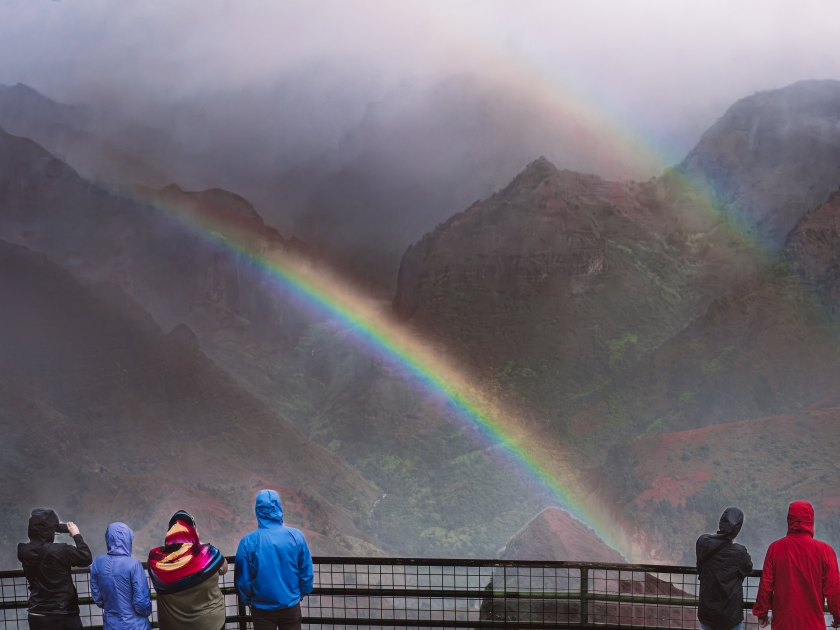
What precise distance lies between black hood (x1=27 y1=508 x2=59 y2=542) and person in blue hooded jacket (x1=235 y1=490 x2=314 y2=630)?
3.99 feet

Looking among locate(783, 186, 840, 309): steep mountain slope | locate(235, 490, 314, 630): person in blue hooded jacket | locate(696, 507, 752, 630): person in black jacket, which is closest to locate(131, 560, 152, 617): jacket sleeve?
locate(235, 490, 314, 630): person in blue hooded jacket

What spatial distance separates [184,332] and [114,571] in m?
32.4

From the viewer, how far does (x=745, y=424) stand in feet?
105

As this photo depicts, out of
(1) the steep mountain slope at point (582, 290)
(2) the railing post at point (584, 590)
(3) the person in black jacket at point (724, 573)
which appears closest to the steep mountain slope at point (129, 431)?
(1) the steep mountain slope at point (582, 290)

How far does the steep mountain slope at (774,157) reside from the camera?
34531 mm

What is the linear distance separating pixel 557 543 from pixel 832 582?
22.2 metres

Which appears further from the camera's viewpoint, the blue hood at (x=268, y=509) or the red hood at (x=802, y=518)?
the blue hood at (x=268, y=509)

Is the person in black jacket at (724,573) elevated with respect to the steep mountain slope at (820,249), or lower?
lower

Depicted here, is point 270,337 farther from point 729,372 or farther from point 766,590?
point 766,590

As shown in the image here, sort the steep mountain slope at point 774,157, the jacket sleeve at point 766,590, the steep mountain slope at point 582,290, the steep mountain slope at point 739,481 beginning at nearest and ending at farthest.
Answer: the jacket sleeve at point 766,590 < the steep mountain slope at point 739,481 < the steep mountain slope at point 774,157 < the steep mountain slope at point 582,290

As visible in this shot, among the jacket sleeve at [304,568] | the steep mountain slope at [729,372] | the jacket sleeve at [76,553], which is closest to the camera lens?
the jacket sleeve at [304,568]

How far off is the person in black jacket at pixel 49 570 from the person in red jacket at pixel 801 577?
3942 mm

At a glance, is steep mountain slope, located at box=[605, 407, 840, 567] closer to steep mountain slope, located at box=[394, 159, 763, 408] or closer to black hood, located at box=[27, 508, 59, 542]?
steep mountain slope, located at box=[394, 159, 763, 408]

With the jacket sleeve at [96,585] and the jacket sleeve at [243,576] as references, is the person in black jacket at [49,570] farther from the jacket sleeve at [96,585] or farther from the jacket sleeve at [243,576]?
the jacket sleeve at [243,576]
